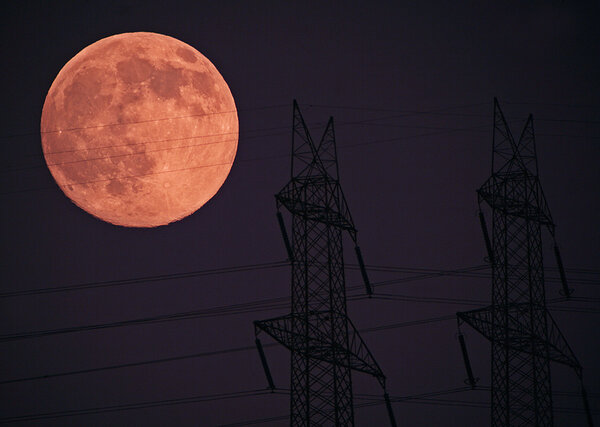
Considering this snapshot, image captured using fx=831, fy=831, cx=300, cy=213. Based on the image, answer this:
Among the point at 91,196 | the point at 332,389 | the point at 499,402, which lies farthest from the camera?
the point at 91,196

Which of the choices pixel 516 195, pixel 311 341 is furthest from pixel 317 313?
pixel 516 195

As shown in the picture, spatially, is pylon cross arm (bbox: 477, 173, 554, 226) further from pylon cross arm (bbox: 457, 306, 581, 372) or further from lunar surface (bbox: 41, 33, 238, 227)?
lunar surface (bbox: 41, 33, 238, 227)

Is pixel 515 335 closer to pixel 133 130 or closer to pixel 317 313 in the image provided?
pixel 317 313

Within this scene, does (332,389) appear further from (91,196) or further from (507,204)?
(91,196)

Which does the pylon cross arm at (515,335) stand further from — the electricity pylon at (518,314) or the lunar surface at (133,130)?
the lunar surface at (133,130)

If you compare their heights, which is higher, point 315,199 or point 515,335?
point 315,199

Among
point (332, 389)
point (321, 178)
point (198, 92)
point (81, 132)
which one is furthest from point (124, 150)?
point (332, 389)

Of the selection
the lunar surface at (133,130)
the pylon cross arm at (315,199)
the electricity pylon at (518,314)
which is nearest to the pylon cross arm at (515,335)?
the electricity pylon at (518,314)
